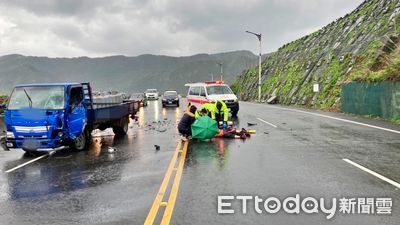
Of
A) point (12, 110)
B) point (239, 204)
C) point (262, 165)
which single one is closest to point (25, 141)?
→ point (12, 110)

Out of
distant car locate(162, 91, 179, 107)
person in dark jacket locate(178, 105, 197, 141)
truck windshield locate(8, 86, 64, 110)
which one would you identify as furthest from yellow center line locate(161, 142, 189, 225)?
distant car locate(162, 91, 179, 107)

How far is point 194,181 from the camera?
7.98m

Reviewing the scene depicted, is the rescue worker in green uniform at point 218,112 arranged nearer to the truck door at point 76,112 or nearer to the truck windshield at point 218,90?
the truck door at point 76,112

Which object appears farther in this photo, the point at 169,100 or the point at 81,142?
the point at 169,100

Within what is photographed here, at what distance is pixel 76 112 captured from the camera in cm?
1260

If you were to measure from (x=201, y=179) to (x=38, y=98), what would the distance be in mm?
6587

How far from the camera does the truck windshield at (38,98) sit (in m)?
11.9

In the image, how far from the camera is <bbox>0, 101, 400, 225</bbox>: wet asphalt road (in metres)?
5.98

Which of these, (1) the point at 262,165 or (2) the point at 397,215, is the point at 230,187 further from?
(2) the point at 397,215

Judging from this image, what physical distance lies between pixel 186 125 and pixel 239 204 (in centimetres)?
816

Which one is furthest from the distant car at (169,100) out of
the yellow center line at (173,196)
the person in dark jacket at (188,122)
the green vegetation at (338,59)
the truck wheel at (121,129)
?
the yellow center line at (173,196)

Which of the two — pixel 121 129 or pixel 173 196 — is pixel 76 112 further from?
pixel 173 196

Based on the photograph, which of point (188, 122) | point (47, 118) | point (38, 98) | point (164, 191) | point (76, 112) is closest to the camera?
point (164, 191)

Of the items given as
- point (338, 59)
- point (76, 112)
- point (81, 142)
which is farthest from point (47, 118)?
point (338, 59)
